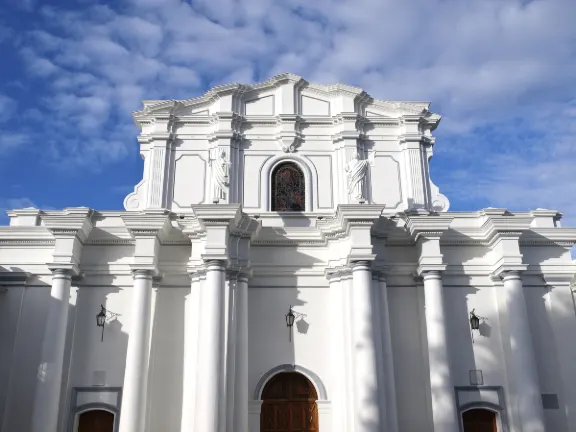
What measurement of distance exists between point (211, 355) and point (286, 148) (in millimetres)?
7263

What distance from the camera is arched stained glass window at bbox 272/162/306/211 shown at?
18875mm

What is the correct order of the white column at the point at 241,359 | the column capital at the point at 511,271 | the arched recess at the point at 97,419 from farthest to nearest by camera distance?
the column capital at the point at 511,271 → the arched recess at the point at 97,419 → the white column at the point at 241,359

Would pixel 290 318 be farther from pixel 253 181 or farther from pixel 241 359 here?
pixel 253 181

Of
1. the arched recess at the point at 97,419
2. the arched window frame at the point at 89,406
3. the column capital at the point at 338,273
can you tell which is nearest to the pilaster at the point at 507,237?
the column capital at the point at 338,273

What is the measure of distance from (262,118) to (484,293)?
8813mm

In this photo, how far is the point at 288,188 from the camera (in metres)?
19.1

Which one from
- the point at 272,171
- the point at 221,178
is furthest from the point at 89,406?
the point at 272,171

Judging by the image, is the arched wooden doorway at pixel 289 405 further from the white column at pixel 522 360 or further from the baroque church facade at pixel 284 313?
the white column at pixel 522 360

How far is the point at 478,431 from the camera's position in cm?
1636

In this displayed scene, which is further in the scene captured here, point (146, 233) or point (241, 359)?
point (146, 233)

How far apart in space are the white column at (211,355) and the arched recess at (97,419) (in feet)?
9.03

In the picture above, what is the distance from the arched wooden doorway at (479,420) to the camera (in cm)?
1638

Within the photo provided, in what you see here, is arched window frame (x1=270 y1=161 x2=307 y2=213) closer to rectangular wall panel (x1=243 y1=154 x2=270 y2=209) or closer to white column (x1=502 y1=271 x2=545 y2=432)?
rectangular wall panel (x1=243 y1=154 x2=270 y2=209)

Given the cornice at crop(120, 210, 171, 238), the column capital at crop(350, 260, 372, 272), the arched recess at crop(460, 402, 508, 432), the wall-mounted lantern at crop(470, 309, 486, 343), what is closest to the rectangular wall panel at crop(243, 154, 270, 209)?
the cornice at crop(120, 210, 171, 238)
